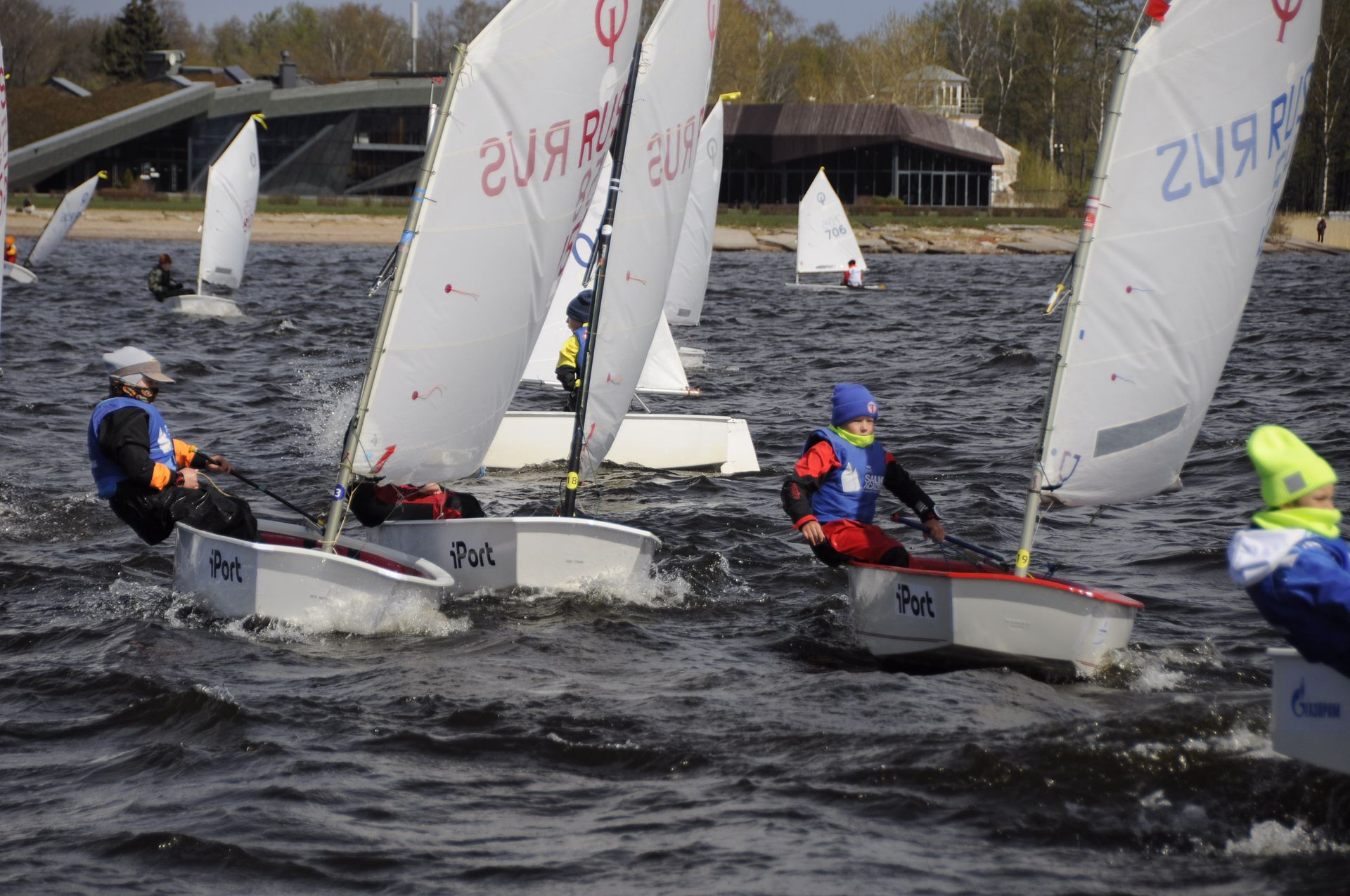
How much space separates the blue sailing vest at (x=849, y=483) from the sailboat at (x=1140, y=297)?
468 mm

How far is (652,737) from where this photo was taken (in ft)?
20.0

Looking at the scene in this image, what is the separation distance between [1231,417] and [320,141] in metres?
57.1

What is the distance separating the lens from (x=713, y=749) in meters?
6.02

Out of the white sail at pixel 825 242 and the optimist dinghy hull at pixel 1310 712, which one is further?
the white sail at pixel 825 242

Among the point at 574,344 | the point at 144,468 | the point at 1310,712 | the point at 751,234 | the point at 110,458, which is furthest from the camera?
the point at 751,234

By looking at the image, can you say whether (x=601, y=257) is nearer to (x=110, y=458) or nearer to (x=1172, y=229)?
(x=110, y=458)

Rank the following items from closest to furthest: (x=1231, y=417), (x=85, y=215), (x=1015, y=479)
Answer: (x=1015, y=479) → (x=1231, y=417) → (x=85, y=215)

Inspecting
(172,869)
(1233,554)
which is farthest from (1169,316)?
(172,869)

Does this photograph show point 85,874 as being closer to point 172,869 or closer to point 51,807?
point 172,869

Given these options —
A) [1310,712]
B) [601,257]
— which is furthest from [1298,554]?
[601,257]

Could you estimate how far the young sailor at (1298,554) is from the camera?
15.2ft

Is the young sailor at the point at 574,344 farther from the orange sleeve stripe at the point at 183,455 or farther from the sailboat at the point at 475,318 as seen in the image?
the orange sleeve stripe at the point at 183,455

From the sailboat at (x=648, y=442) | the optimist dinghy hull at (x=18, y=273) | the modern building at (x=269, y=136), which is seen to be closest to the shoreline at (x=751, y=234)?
the modern building at (x=269, y=136)

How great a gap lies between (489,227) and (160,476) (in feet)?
6.83
